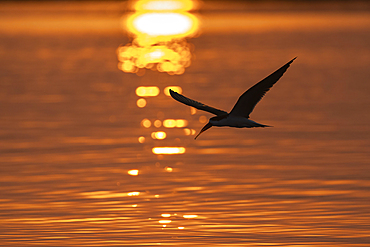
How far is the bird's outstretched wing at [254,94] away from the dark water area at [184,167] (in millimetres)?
1910

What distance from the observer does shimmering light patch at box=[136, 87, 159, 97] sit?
3331 cm

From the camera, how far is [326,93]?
31.8 m

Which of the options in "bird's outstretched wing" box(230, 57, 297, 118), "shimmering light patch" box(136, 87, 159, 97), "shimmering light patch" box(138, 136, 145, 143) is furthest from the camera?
"shimmering light patch" box(136, 87, 159, 97)

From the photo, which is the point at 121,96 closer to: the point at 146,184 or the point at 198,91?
the point at 198,91

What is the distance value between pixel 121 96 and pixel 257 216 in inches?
749

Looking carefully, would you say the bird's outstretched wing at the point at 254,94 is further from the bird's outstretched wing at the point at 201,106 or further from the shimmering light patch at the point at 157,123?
the shimmering light patch at the point at 157,123

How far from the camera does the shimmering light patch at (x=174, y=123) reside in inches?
976

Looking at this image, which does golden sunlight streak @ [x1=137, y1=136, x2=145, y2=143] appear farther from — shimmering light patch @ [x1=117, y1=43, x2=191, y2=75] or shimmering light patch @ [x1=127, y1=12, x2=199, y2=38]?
shimmering light patch @ [x1=127, y1=12, x2=199, y2=38]

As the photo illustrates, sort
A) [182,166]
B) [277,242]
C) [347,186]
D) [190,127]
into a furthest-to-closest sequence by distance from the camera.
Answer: [190,127]
[182,166]
[347,186]
[277,242]

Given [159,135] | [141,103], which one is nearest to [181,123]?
[159,135]

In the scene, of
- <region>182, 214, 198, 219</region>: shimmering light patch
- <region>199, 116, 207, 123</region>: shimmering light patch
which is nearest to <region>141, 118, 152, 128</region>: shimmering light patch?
<region>199, 116, 207, 123</region>: shimmering light patch

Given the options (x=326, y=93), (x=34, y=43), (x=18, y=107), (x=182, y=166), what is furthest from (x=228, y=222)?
(x=34, y=43)

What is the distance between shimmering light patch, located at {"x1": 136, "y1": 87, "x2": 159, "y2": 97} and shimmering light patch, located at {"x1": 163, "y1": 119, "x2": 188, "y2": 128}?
7320 mm

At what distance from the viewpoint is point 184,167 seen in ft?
60.3
